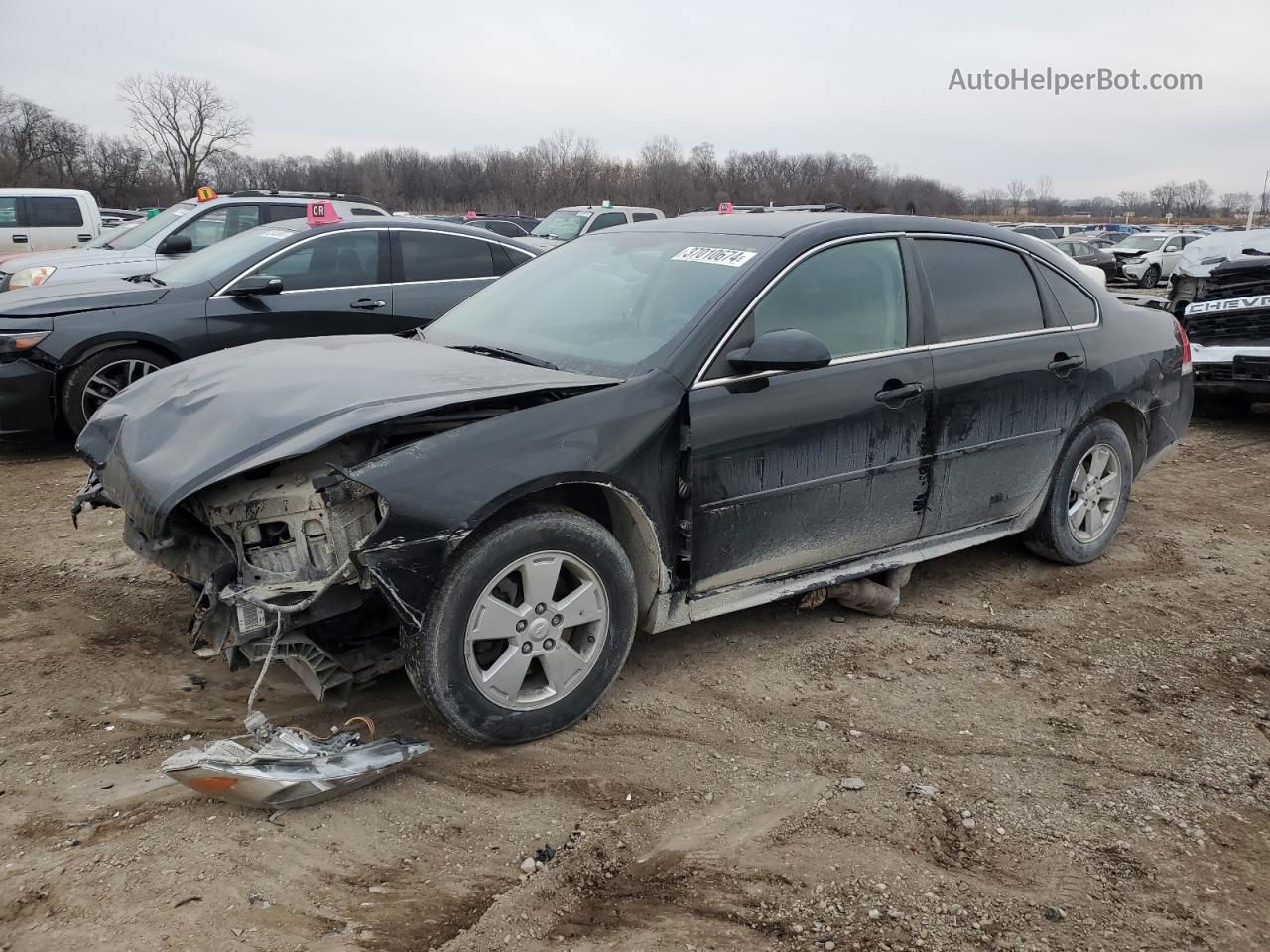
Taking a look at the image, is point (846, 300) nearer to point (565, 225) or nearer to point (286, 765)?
point (286, 765)

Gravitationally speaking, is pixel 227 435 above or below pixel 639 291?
below

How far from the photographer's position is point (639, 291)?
156 inches

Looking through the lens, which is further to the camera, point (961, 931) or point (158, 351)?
point (158, 351)

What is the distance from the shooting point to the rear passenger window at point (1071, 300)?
477cm

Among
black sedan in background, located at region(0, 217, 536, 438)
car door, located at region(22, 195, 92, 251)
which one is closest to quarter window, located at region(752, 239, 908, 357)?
black sedan in background, located at region(0, 217, 536, 438)

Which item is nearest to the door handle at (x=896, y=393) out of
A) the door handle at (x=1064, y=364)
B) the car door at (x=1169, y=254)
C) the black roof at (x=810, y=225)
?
the black roof at (x=810, y=225)

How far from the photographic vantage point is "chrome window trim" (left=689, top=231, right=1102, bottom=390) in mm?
3559

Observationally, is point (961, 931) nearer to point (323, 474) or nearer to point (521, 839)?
point (521, 839)

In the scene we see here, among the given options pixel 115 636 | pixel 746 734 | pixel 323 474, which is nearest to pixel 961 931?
pixel 746 734

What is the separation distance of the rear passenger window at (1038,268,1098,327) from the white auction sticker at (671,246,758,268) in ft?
5.76

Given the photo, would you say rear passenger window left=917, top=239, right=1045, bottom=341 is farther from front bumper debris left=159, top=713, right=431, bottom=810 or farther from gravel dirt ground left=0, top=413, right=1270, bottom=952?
front bumper debris left=159, top=713, right=431, bottom=810

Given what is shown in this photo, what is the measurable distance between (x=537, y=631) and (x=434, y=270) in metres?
5.29

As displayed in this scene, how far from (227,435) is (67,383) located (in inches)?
176

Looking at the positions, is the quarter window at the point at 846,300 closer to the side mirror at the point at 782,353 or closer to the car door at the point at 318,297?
the side mirror at the point at 782,353
